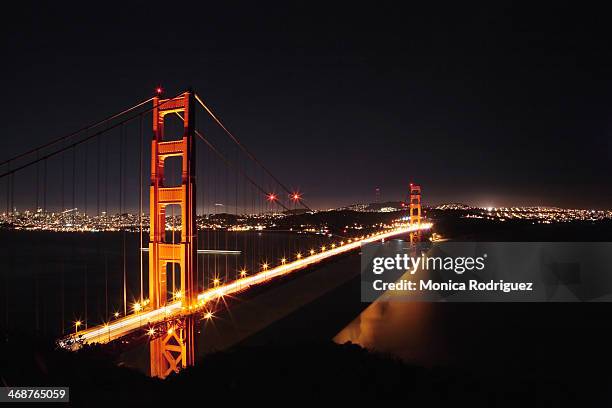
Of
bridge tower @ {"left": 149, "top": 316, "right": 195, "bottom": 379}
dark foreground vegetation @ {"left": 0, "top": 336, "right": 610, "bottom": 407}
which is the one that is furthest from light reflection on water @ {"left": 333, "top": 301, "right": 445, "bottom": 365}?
bridge tower @ {"left": 149, "top": 316, "right": 195, "bottom": 379}

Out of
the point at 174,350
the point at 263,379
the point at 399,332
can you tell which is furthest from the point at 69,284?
the point at 263,379

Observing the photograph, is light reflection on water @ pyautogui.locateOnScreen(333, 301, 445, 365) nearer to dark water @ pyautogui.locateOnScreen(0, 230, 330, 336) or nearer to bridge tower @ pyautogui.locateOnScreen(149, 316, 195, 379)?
bridge tower @ pyautogui.locateOnScreen(149, 316, 195, 379)

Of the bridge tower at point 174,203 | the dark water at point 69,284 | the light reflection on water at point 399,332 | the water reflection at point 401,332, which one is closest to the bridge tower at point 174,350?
the bridge tower at point 174,203

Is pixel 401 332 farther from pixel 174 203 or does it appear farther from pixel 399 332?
pixel 174 203

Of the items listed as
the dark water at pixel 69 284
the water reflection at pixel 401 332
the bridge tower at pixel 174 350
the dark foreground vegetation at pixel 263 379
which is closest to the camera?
the dark foreground vegetation at pixel 263 379

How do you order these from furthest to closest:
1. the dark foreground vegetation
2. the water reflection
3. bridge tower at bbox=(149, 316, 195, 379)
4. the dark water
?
the dark water < the water reflection < bridge tower at bbox=(149, 316, 195, 379) < the dark foreground vegetation

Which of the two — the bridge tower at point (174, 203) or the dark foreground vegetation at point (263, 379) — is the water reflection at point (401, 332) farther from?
the bridge tower at point (174, 203)
